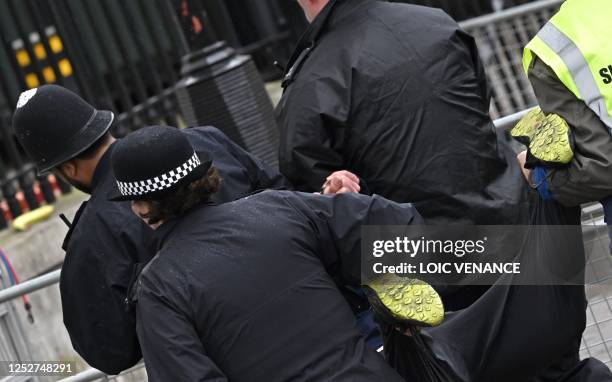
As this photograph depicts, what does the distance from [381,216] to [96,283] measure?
108 cm

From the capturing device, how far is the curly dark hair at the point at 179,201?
3.70 m

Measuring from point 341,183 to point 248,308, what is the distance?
→ 720 mm

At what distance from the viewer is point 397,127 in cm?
432

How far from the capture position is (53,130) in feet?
14.2

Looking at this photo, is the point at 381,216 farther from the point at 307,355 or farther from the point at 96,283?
the point at 96,283

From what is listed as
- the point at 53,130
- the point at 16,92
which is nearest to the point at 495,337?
the point at 53,130

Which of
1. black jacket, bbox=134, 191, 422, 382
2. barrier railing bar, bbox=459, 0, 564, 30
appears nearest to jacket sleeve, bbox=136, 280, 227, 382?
black jacket, bbox=134, 191, 422, 382

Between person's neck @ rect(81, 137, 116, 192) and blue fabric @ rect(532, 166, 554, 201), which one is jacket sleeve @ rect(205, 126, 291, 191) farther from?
blue fabric @ rect(532, 166, 554, 201)

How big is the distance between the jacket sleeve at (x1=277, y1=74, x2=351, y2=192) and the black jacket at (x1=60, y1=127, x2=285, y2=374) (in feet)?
0.93

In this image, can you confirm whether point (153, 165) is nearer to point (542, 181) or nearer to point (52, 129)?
point (52, 129)

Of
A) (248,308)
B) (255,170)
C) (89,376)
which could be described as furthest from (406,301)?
(89,376)

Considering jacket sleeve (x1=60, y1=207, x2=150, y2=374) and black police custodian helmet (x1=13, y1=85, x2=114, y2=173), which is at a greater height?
A: black police custodian helmet (x1=13, y1=85, x2=114, y2=173)

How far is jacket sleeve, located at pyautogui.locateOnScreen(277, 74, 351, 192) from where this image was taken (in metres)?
4.25

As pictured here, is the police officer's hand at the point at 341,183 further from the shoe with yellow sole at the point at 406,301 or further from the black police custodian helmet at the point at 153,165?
the black police custodian helmet at the point at 153,165
